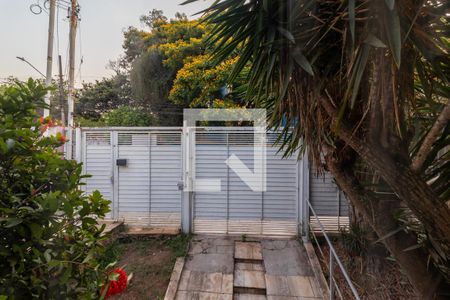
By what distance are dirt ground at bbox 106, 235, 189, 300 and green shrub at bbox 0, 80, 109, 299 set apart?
173cm

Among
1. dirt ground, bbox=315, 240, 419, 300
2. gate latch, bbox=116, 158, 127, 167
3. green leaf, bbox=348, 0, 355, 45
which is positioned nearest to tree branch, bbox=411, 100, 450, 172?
green leaf, bbox=348, 0, 355, 45

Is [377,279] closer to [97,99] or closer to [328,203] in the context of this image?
[328,203]

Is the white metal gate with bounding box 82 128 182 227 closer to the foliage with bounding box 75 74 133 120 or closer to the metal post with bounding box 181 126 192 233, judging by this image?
the metal post with bounding box 181 126 192 233

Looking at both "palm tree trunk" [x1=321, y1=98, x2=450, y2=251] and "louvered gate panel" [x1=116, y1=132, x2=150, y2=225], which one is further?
"louvered gate panel" [x1=116, y1=132, x2=150, y2=225]

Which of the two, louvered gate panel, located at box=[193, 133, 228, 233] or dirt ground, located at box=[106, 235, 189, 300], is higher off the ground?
louvered gate panel, located at box=[193, 133, 228, 233]

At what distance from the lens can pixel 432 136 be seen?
3.09 feet

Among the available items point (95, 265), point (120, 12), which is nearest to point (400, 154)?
point (95, 265)

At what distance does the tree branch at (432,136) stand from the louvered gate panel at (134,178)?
3.26m

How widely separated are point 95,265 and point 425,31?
5.26 feet

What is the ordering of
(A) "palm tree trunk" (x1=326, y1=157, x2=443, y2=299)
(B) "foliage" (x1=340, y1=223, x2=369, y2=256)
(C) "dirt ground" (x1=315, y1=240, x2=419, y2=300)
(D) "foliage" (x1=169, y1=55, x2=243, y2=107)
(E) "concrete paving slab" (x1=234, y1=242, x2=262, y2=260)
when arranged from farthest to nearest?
(D) "foliage" (x1=169, y1=55, x2=243, y2=107) → (E) "concrete paving slab" (x1=234, y1=242, x2=262, y2=260) → (B) "foliage" (x1=340, y1=223, x2=369, y2=256) → (C) "dirt ground" (x1=315, y1=240, x2=419, y2=300) → (A) "palm tree trunk" (x1=326, y1=157, x2=443, y2=299)

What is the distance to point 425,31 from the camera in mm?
959

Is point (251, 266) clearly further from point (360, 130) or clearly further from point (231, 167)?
point (360, 130)

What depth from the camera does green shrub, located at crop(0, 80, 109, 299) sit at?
0.77 m

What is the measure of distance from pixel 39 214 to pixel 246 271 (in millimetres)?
2467
